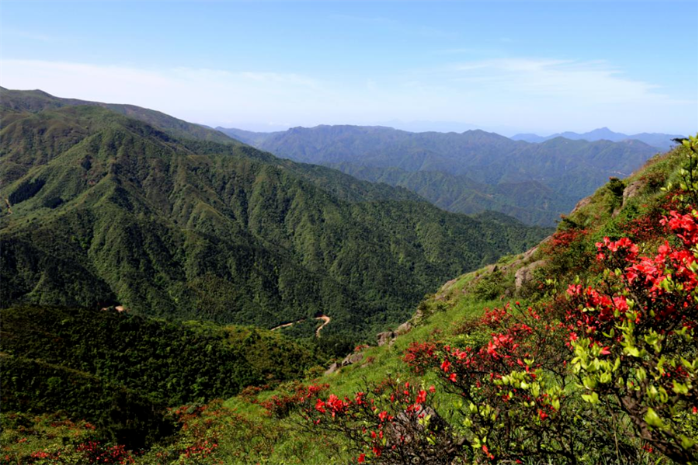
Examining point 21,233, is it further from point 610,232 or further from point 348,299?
point 610,232

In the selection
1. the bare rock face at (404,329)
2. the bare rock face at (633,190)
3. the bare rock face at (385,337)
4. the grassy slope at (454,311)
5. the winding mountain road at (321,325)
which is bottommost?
the winding mountain road at (321,325)

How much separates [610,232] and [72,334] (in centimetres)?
5468

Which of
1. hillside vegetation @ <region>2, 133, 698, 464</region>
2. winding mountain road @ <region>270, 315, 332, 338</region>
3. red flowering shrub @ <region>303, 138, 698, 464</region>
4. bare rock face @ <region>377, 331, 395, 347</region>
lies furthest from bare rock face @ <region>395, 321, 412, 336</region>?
winding mountain road @ <region>270, 315, 332, 338</region>

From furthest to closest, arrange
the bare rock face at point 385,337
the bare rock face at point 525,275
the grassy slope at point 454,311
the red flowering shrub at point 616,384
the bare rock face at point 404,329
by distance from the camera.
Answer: the bare rock face at point 385,337 → the bare rock face at point 404,329 → the bare rock face at point 525,275 → the grassy slope at point 454,311 → the red flowering shrub at point 616,384

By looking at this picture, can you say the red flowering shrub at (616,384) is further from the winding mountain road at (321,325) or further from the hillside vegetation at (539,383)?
the winding mountain road at (321,325)

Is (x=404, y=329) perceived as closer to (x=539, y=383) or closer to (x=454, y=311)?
(x=454, y=311)

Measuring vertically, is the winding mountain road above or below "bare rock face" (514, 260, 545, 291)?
below

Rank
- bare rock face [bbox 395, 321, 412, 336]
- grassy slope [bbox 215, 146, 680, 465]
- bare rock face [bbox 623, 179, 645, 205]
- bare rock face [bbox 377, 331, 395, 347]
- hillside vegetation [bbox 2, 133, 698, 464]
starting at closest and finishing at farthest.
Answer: hillside vegetation [bbox 2, 133, 698, 464] → grassy slope [bbox 215, 146, 680, 465] → bare rock face [bbox 623, 179, 645, 205] → bare rock face [bbox 395, 321, 412, 336] → bare rock face [bbox 377, 331, 395, 347]

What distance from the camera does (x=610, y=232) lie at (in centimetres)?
1978

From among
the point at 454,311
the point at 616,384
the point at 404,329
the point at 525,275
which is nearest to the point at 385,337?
the point at 404,329

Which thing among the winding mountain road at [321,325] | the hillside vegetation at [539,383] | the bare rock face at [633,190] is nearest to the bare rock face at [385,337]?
the hillside vegetation at [539,383]

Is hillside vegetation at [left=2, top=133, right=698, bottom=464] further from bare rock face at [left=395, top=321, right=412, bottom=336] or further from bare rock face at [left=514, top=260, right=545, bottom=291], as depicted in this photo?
bare rock face at [left=395, top=321, right=412, bottom=336]

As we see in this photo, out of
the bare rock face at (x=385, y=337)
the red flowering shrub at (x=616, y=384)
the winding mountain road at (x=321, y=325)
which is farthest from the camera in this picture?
the winding mountain road at (x=321, y=325)

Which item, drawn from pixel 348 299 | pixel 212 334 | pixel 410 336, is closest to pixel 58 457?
pixel 410 336
